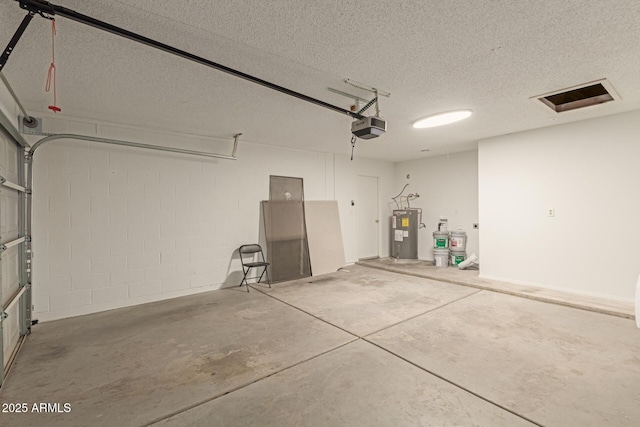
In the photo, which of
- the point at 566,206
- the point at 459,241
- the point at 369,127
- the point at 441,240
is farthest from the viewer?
the point at 441,240

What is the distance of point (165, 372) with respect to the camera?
90.1 inches

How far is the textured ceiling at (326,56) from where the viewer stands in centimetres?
176

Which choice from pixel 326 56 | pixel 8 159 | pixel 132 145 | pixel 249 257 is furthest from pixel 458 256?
pixel 8 159

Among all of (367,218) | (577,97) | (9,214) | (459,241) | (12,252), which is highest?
(577,97)

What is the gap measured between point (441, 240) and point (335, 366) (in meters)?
4.66

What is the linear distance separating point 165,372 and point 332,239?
4.08m

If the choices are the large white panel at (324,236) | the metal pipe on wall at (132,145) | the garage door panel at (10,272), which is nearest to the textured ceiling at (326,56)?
the metal pipe on wall at (132,145)

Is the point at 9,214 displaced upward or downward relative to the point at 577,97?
downward

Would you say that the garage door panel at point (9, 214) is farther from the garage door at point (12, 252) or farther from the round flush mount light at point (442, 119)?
the round flush mount light at point (442, 119)

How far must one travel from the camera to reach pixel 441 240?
6180mm

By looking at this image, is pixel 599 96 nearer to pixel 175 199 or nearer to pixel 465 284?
pixel 465 284

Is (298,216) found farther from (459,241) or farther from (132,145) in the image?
(459,241)

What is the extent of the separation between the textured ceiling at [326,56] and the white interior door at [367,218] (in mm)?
3418

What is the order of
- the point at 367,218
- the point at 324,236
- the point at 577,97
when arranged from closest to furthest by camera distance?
1. the point at 577,97
2. the point at 324,236
3. the point at 367,218
